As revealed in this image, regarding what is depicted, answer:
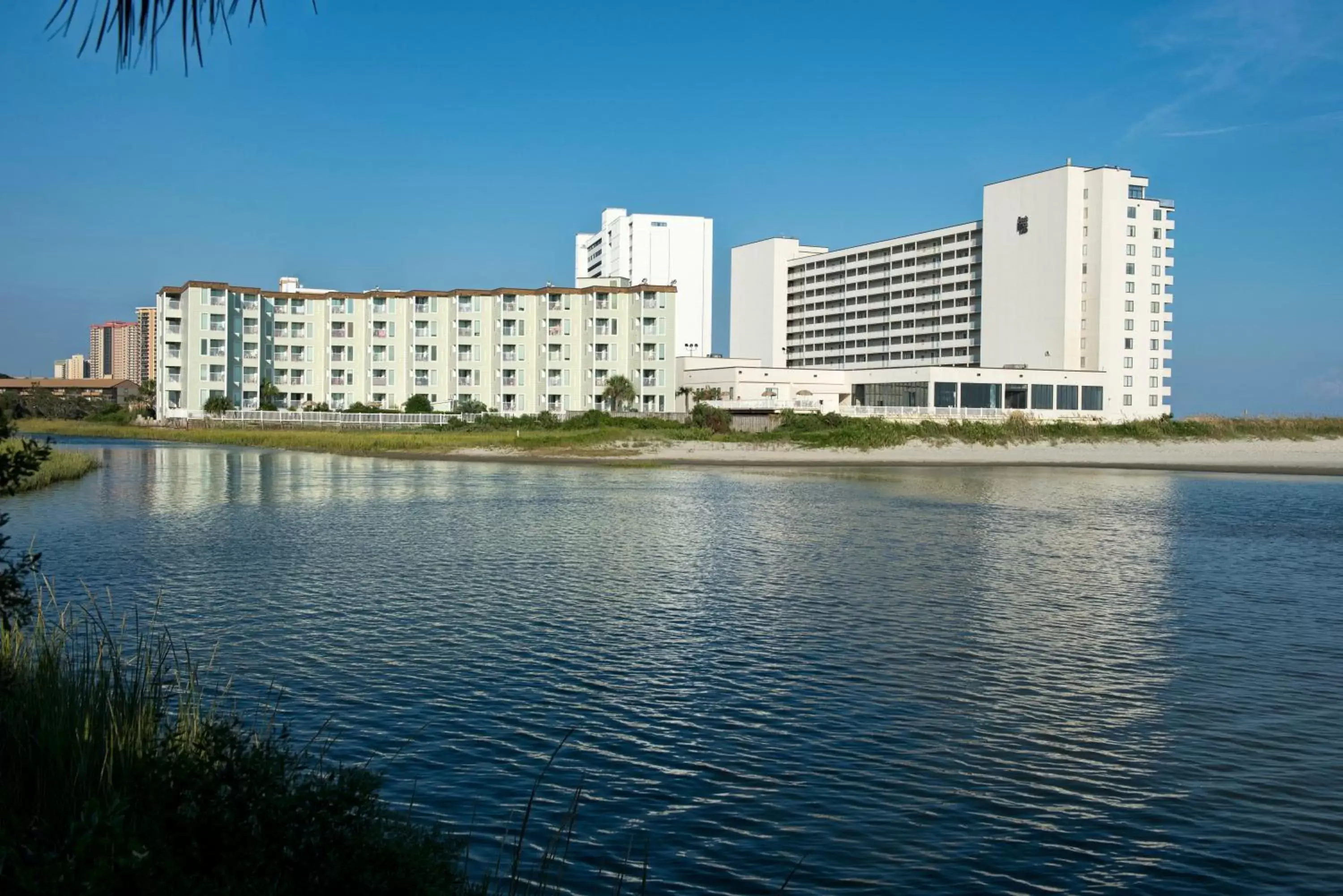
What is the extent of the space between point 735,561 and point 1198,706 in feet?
43.4

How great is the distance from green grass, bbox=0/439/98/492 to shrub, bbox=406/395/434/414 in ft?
145

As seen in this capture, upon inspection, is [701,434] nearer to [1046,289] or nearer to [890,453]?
[890,453]

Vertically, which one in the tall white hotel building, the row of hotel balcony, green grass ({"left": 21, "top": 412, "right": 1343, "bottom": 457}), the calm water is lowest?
the calm water

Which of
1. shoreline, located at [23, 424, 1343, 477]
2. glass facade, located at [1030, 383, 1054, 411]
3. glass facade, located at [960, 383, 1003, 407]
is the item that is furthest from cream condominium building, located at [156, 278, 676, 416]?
glass facade, located at [1030, 383, 1054, 411]

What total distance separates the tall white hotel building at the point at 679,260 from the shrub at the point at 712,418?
71.8 metres

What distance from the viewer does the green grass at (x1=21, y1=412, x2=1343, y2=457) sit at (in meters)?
78.7

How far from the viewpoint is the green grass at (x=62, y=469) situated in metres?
41.2

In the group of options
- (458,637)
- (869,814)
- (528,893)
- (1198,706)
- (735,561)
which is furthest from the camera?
(735,561)

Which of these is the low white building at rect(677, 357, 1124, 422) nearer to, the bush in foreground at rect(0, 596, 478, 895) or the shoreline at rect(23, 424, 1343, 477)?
the shoreline at rect(23, 424, 1343, 477)

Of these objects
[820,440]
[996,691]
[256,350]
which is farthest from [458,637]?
[256,350]

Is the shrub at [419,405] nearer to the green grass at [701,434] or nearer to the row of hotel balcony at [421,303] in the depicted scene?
the green grass at [701,434]

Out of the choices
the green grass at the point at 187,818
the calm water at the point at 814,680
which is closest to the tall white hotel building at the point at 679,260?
the calm water at the point at 814,680

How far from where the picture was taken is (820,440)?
8000cm

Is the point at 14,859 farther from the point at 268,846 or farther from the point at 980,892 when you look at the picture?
the point at 980,892
